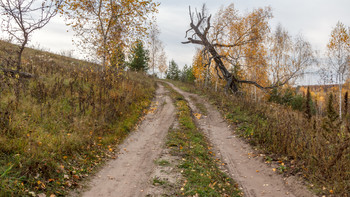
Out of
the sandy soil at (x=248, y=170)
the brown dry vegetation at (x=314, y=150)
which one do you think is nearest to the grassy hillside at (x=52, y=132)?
the sandy soil at (x=248, y=170)

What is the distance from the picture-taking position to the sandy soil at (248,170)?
5.35 meters

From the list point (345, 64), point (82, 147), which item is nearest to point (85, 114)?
point (82, 147)

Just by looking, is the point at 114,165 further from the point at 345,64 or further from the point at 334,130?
the point at 345,64

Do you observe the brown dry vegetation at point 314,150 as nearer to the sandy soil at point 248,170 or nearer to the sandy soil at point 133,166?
the sandy soil at point 248,170

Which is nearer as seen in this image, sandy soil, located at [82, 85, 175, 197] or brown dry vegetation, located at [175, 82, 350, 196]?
sandy soil, located at [82, 85, 175, 197]

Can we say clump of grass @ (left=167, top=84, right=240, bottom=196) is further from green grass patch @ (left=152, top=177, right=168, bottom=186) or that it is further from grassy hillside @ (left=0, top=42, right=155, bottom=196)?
grassy hillside @ (left=0, top=42, right=155, bottom=196)

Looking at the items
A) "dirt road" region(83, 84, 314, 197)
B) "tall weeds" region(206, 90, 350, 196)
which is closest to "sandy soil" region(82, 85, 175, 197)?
"dirt road" region(83, 84, 314, 197)

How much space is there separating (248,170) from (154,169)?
299 cm

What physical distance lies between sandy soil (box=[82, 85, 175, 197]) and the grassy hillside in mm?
408

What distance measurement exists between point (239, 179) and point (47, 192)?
4.81 m

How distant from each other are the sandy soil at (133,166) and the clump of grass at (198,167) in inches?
28.3

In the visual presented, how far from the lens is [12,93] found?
27.6ft

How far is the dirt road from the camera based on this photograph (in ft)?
16.6

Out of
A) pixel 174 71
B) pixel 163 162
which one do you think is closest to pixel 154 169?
pixel 163 162
